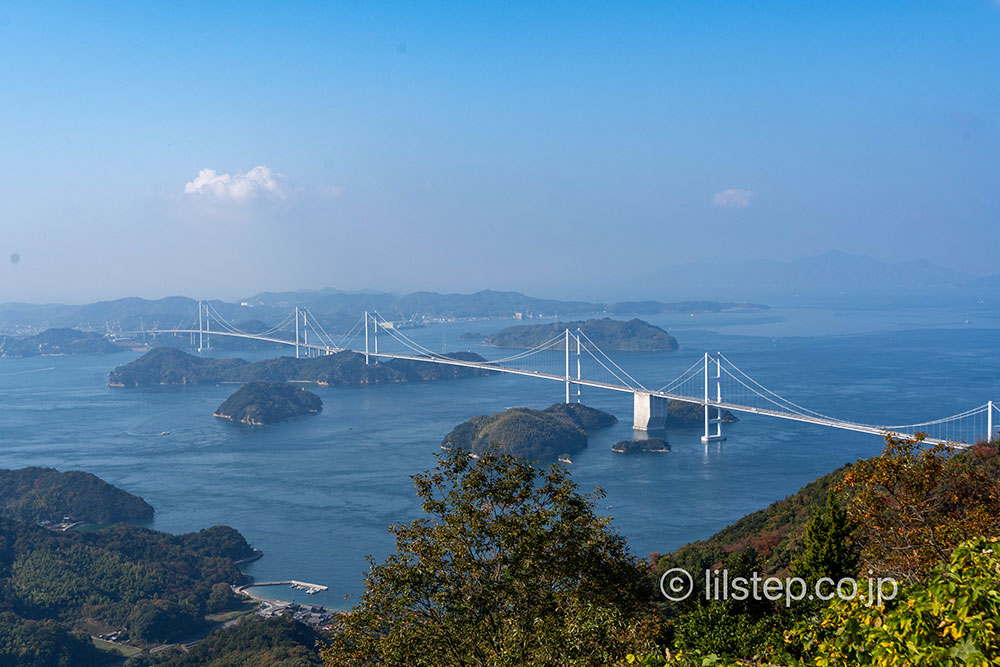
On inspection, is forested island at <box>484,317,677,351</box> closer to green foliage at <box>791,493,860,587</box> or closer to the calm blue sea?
the calm blue sea

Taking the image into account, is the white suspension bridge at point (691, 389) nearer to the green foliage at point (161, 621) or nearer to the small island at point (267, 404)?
the small island at point (267, 404)

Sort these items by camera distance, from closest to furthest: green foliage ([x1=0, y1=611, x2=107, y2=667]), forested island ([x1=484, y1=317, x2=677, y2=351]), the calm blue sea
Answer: green foliage ([x1=0, y1=611, x2=107, y2=667])
the calm blue sea
forested island ([x1=484, y1=317, x2=677, y2=351])

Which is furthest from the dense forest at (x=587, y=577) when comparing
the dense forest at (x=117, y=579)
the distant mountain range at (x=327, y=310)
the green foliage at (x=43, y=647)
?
the distant mountain range at (x=327, y=310)

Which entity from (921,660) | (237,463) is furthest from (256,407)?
(921,660)

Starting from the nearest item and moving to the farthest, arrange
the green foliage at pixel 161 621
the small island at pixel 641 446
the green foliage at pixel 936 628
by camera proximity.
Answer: the green foliage at pixel 936 628 < the green foliage at pixel 161 621 < the small island at pixel 641 446

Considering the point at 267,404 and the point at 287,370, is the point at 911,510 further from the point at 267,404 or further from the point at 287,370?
the point at 287,370

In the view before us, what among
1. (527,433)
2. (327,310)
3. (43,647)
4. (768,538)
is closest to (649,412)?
(527,433)

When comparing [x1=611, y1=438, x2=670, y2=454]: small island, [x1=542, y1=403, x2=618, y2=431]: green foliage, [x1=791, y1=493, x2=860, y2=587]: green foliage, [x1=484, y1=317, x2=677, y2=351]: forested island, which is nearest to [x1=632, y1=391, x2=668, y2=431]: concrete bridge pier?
[x1=542, y1=403, x2=618, y2=431]: green foliage
